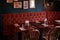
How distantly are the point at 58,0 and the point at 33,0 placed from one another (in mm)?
1394

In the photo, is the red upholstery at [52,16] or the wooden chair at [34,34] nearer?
the wooden chair at [34,34]

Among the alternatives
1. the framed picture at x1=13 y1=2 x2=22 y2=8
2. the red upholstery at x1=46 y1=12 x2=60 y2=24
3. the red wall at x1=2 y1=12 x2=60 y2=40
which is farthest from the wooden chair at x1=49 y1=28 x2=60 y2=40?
the framed picture at x1=13 y1=2 x2=22 y2=8

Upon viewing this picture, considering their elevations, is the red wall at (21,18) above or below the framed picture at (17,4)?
below

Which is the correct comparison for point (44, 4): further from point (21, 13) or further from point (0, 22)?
point (0, 22)

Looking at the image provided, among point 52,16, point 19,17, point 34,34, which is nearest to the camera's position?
point 34,34

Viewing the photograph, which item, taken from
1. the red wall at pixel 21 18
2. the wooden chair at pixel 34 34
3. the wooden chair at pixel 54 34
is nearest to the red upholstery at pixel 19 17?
the red wall at pixel 21 18

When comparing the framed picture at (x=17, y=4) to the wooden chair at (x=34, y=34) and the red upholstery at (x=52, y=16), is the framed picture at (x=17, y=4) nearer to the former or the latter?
the red upholstery at (x=52, y=16)

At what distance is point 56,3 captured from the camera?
7910mm

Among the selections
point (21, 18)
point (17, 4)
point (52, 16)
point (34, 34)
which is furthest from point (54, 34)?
point (17, 4)

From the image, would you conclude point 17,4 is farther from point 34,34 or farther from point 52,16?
point 34,34

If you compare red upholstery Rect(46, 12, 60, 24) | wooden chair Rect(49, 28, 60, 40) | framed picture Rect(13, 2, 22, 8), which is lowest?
wooden chair Rect(49, 28, 60, 40)

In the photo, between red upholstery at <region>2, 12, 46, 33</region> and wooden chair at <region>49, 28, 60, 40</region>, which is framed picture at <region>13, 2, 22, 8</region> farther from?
wooden chair at <region>49, 28, 60, 40</region>

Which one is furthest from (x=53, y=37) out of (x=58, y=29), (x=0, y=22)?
(x=0, y=22)

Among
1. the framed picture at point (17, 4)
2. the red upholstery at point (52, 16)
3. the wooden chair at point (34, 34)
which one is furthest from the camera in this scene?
the red upholstery at point (52, 16)
